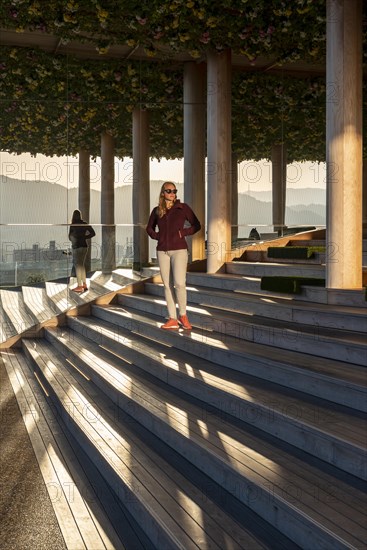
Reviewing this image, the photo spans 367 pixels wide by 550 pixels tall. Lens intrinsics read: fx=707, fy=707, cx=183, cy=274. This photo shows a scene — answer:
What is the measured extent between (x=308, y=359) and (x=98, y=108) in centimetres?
886

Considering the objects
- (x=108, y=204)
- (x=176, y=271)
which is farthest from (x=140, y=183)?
(x=176, y=271)

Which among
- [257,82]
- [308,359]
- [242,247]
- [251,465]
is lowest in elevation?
[251,465]

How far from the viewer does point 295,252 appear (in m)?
11.2

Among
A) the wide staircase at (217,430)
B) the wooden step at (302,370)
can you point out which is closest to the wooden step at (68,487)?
the wide staircase at (217,430)

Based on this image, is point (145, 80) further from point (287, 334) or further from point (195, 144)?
point (287, 334)

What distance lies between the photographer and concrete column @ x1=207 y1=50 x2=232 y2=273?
41.2 feet

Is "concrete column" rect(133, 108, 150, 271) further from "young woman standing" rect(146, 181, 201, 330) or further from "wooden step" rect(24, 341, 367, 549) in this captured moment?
"wooden step" rect(24, 341, 367, 549)

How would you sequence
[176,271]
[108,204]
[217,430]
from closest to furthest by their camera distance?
[217,430] < [176,271] < [108,204]

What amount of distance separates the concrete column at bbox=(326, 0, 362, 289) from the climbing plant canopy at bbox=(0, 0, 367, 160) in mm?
2570

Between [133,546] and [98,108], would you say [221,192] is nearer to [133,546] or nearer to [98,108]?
[98,108]

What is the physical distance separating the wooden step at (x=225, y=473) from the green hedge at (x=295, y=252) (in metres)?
4.75

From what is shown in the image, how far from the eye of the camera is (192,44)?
1216 centimetres

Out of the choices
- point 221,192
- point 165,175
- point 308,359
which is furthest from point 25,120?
point 308,359

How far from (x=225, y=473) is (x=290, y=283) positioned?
4826 millimetres
